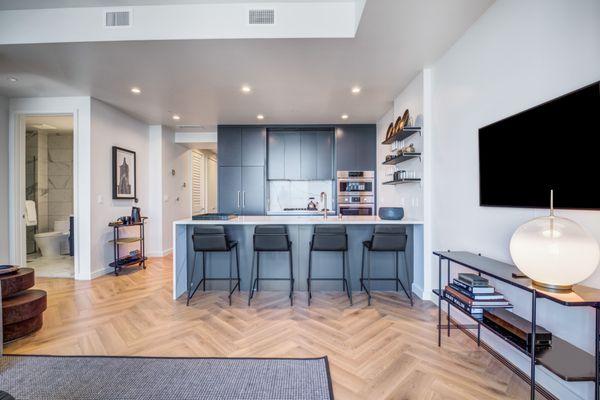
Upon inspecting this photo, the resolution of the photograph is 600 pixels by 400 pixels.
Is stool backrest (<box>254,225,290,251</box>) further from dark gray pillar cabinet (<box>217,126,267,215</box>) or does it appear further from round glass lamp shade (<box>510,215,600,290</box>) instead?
dark gray pillar cabinet (<box>217,126,267,215</box>)

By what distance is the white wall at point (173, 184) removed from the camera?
225 inches

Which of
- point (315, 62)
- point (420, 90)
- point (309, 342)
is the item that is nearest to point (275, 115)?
point (315, 62)

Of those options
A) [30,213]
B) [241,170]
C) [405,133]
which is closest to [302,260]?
[405,133]

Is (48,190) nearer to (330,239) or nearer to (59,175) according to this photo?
(59,175)

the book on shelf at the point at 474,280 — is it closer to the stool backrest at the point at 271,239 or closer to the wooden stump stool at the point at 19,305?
the stool backrest at the point at 271,239

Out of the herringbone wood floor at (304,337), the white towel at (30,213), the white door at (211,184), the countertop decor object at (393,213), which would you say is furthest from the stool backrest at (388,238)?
the white towel at (30,213)

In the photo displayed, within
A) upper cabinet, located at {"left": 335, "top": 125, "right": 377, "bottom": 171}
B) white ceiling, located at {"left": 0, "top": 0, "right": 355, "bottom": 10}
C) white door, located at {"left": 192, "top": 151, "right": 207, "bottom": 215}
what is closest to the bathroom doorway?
white door, located at {"left": 192, "top": 151, "right": 207, "bottom": 215}

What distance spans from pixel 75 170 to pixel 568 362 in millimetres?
5556

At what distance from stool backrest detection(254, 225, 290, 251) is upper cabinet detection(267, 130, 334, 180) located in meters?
2.70

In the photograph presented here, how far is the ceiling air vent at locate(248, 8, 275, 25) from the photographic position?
2.51 meters

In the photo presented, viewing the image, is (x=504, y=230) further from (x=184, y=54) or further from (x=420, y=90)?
(x=184, y=54)

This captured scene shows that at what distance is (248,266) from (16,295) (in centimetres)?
A: 216

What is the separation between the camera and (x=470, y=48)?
2.39 meters

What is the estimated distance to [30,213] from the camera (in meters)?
5.37
